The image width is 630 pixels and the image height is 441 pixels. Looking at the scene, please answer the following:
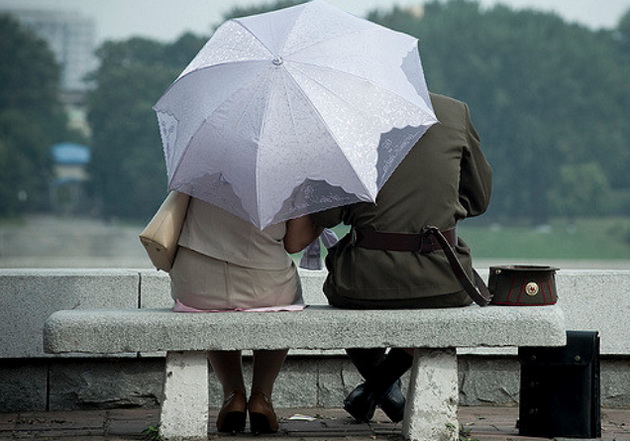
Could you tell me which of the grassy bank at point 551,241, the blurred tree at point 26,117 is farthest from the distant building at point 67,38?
the grassy bank at point 551,241

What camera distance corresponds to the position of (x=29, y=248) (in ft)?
170

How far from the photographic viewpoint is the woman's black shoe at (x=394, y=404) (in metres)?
4.04

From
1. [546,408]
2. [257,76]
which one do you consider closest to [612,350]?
[546,408]

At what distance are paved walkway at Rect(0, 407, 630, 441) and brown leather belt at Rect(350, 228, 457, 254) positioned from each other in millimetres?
718

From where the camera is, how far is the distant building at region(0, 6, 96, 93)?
59.8 m

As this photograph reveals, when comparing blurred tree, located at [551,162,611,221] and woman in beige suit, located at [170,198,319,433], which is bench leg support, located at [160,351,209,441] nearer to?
woman in beige suit, located at [170,198,319,433]

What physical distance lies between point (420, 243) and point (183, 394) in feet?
3.24

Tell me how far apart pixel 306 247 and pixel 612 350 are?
1915mm

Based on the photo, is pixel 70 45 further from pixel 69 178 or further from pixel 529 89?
pixel 529 89

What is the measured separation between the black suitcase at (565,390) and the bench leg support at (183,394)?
51.0 inches

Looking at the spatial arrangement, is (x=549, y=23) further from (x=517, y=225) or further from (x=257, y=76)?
(x=257, y=76)

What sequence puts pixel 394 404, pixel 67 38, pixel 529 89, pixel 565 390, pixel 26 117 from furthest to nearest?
pixel 529 89 → pixel 67 38 → pixel 26 117 → pixel 394 404 → pixel 565 390

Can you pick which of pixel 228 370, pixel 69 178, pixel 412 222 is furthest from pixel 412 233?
pixel 69 178

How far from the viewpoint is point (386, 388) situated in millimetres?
4059
